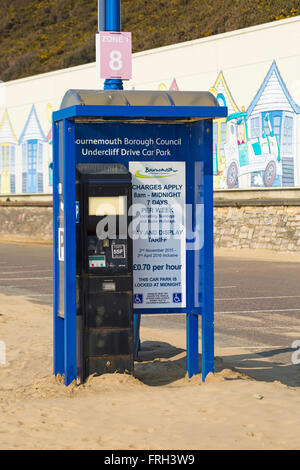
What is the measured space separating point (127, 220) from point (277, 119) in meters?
24.1

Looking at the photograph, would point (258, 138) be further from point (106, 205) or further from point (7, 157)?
point (106, 205)

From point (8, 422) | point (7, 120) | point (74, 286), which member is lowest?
point (8, 422)

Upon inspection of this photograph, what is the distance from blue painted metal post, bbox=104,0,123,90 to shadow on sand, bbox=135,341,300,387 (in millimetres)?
3300

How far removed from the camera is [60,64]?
71.0 metres

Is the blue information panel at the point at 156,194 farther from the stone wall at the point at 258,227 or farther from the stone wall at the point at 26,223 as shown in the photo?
the stone wall at the point at 26,223

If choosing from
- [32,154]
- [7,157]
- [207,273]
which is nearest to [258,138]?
[32,154]

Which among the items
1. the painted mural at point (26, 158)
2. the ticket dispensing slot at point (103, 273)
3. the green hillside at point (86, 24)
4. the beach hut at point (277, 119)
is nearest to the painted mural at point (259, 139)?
the beach hut at point (277, 119)

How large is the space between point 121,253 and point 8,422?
218cm

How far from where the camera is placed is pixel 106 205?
819 cm

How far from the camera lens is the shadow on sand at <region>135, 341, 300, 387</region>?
29.9 feet

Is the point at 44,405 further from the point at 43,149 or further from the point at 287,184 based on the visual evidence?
the point at 43,149

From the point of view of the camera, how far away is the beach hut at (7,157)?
4919cm

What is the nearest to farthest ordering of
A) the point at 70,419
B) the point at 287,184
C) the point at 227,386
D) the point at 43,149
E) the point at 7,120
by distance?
the point at 70,419 < the point at 227,386 < the point at 287,184 < the point at 43,149 < the point at 7,120

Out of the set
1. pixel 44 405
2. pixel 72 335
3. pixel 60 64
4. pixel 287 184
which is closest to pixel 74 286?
pixel 72 335
